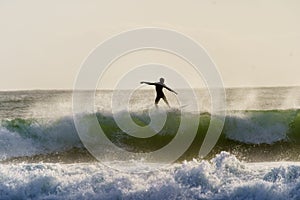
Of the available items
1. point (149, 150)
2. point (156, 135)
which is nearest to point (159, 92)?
point (156, 135)

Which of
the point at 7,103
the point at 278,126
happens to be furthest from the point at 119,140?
the point at 7,103

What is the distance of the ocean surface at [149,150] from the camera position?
12656 millimetres

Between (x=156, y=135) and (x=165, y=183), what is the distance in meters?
6.54

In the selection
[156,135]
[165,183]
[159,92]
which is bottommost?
[165,183]

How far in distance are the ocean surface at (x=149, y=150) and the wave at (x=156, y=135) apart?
0.10 feet

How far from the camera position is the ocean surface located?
12.7m

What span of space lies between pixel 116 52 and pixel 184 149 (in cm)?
377

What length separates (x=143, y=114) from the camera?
20.5 meters

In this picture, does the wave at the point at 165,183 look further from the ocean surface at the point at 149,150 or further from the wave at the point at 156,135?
the wave at the point at 156,135

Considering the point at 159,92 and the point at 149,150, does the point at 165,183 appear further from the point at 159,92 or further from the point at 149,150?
the point at 159,92

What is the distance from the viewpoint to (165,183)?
1278cm

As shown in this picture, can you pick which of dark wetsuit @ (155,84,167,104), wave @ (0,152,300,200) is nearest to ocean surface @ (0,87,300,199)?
wave @ (0,152,300,200)

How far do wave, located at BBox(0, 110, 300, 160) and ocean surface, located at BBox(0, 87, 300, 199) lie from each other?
29 mm

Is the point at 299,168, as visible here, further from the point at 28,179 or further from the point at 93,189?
the point at 28,179
